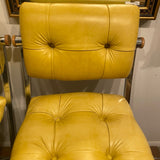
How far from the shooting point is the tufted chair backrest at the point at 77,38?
62cm

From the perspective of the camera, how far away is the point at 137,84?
1.01 metres

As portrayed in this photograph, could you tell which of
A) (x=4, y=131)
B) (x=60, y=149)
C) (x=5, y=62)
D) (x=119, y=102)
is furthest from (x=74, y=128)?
(x=4, y=131)

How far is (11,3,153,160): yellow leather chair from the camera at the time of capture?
0.56m

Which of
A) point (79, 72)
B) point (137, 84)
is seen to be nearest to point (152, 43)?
point (137, 84)

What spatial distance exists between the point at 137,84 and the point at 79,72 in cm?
47

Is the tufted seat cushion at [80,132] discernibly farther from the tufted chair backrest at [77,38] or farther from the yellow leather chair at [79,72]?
the tufted chair backrest at [77,38]

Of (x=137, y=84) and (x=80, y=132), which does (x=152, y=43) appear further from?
(x=80, y=132)

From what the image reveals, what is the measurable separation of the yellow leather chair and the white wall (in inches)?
9.5

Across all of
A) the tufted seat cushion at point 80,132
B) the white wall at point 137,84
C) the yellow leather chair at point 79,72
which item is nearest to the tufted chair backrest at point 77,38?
the yellow leather chair at point 79,72

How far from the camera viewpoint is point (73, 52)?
2.16ft

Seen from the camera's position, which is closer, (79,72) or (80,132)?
(80,132)

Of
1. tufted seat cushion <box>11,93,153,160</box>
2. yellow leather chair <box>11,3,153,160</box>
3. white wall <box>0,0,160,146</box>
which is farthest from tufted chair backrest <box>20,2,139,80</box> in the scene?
white wall <box>0,0,160,146</box>

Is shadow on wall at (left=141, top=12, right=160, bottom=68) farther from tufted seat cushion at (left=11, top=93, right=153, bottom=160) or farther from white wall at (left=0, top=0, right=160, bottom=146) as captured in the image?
tufted seat cushion at (left=11, top=93, right=153, bottom=160)

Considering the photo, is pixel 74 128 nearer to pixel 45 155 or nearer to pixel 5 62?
pixel 45 155
